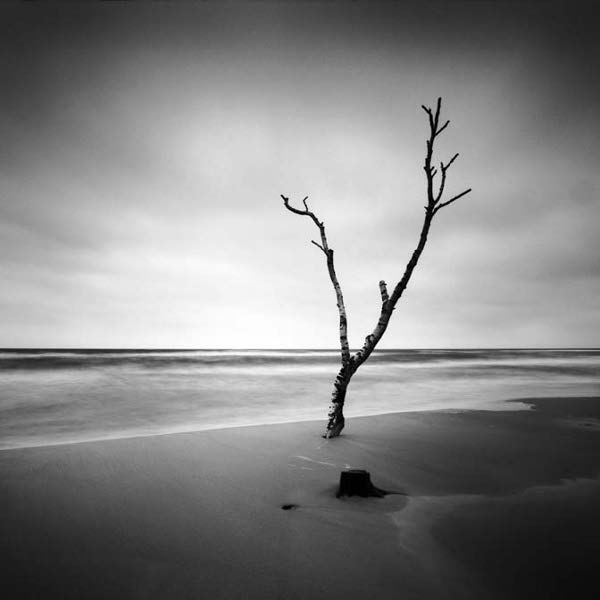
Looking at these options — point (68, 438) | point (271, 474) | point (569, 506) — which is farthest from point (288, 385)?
point (569, 506)

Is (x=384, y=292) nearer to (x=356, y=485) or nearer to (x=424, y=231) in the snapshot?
(x=424, y=231)

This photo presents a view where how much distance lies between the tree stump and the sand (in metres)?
0.13

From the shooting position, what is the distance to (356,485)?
13.6ft

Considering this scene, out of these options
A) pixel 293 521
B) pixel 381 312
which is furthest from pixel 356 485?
pixel 381 312

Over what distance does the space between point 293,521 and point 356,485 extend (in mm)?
926

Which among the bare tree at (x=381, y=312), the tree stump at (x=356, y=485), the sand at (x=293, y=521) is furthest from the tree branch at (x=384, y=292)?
the tree stump at (x=356, y=485)

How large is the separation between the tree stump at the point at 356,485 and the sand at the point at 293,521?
0.13 m

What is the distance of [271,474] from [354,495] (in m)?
1.28

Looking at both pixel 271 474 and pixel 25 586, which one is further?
pixel 271 474

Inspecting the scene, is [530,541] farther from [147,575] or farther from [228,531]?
[147,575]

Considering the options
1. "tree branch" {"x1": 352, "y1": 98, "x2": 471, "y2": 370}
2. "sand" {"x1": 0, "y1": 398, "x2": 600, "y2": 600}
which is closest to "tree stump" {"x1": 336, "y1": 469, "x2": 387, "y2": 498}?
"sand" {"x1": 0, "y1": 398, "x2": 600, "y2": 600}

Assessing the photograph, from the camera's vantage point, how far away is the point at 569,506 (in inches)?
153

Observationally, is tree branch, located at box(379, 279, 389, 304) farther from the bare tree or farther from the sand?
the sand

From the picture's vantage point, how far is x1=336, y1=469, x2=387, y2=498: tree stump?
412 centimetres
